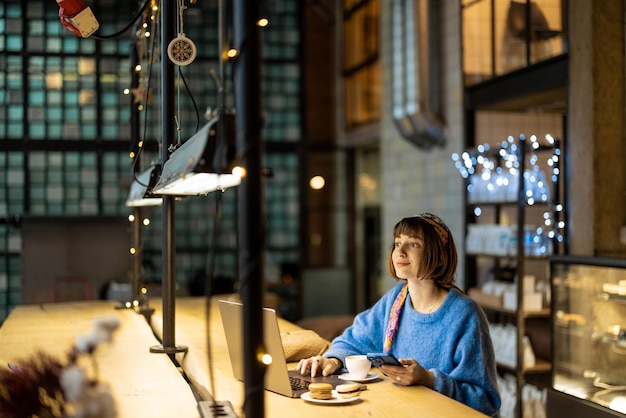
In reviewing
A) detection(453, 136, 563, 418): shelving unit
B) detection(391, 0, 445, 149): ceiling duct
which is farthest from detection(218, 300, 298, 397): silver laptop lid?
detection(391, 0, 445, 149): ceiling duct

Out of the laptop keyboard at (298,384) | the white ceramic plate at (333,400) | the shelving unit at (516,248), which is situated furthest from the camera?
the shelving unit at (516,248)

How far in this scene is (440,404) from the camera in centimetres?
244

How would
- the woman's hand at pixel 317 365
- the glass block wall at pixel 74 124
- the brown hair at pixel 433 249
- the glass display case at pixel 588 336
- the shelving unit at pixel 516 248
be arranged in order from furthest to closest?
the glass block wall at pixel 74 124 < the shelving unit at pixel 516 248 < the glass display case at pixel 588 336 < the brown hair at pixel 433 249 < the woman's hand at pixel 317 365

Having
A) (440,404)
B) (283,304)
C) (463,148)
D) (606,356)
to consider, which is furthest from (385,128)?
(440,404)

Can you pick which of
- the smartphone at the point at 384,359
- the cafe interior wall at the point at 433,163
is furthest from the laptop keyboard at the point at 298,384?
the cafe interior wall at the point at 433,163

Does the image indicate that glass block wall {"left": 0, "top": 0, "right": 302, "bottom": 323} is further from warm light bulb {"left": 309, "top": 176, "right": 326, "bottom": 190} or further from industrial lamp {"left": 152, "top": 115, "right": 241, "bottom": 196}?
industrial lamp {"left": 152, "top": 115, "right": 241, "bottom": 196}

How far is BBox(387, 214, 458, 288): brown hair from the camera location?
306 centimetres

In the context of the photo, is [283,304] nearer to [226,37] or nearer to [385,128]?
[385,128]

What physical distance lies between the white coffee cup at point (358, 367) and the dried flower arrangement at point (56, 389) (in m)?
1.26

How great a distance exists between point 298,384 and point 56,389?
3.86 feet

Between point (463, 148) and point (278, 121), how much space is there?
4.67m

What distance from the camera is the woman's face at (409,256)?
3.07 metres

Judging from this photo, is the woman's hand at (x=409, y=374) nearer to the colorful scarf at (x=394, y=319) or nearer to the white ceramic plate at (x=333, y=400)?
the white ceramic plate at (x=333, y=400)

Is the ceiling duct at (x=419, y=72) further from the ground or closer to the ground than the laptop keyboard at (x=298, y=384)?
further from the ground
